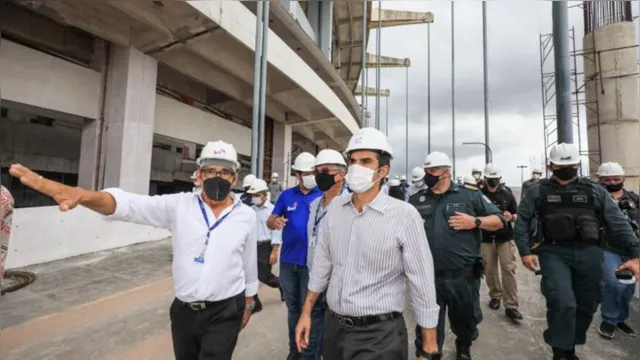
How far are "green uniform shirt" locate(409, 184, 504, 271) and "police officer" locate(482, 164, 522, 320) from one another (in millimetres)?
1193

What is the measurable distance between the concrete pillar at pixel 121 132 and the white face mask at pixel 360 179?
850cm

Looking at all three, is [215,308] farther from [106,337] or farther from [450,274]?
[106,337]

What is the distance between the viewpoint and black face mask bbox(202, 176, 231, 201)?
2.01 m

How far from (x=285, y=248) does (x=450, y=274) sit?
1491 mm

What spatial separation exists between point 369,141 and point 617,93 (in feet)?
53.5

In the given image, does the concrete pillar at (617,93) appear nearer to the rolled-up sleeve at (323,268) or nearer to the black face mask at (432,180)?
the black face mask at (432,180)

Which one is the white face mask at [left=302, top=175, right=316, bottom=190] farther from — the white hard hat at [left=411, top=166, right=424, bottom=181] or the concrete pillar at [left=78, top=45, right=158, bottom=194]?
the concrete pillar at [left=78, top=45, right=158, bottom=194]

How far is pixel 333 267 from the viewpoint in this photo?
1.91 metres

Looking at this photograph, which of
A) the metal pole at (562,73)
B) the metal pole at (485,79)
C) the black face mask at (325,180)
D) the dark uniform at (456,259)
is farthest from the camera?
the metal pole at (485,79)

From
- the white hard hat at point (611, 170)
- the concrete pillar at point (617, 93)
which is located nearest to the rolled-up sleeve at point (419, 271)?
the white hard hat at point (611, 170)

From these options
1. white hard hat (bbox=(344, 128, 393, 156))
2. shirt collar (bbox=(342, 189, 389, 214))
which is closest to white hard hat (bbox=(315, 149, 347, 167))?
white hard hat (bbox=(344, 128, 393, 156))

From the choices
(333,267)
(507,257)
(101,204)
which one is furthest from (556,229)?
(101,204)

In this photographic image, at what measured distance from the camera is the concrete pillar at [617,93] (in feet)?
41.9

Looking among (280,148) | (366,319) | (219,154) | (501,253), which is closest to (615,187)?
(501,253)
